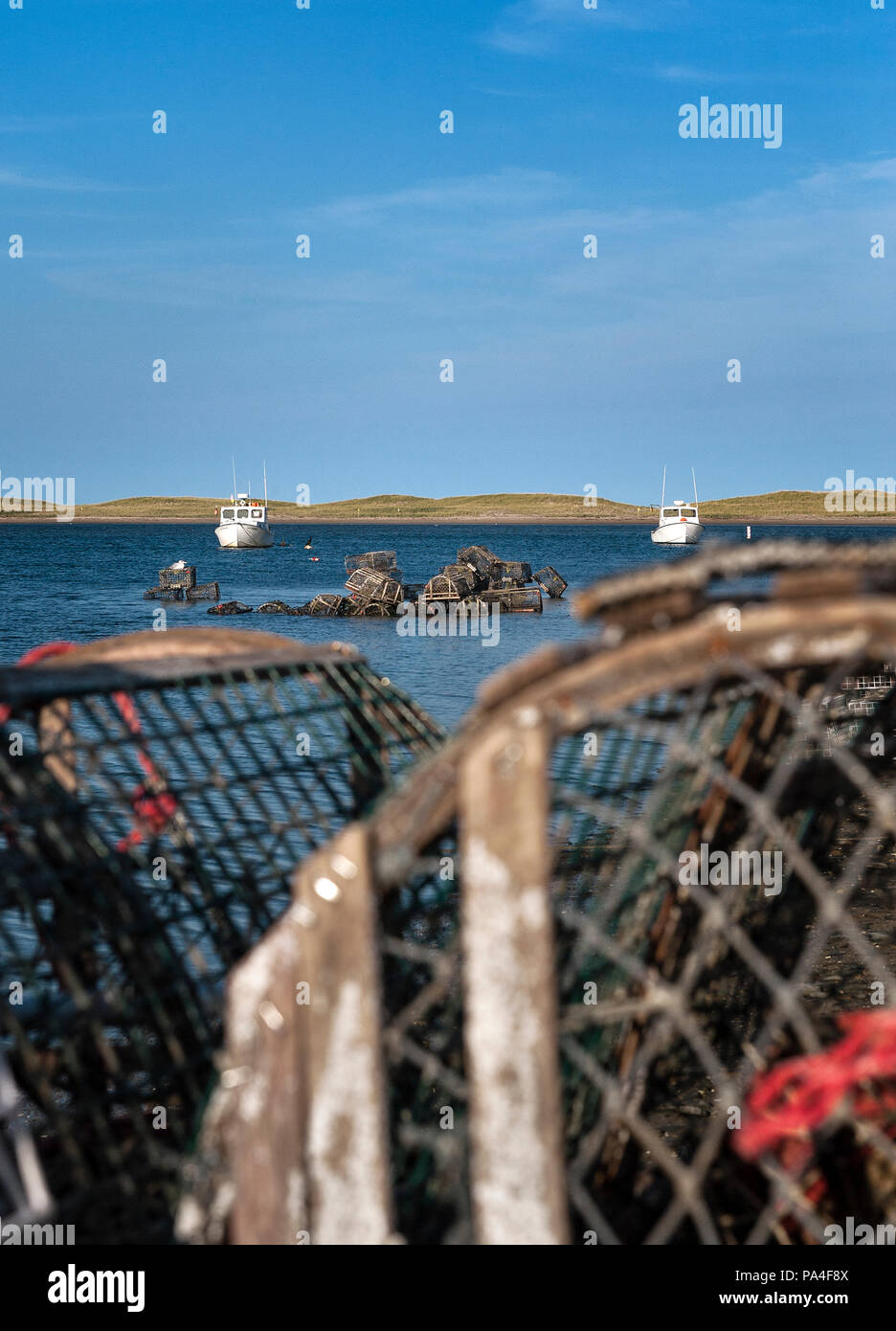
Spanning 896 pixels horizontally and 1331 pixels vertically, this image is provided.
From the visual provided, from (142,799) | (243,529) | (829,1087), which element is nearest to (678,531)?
(243,529)

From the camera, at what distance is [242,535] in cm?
8800

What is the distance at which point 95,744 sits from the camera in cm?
369

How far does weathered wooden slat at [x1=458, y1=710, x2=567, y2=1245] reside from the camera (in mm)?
1990

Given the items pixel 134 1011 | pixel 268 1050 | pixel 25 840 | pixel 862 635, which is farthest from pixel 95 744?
pixel 862 635

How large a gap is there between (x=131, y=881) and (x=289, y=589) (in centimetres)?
4803

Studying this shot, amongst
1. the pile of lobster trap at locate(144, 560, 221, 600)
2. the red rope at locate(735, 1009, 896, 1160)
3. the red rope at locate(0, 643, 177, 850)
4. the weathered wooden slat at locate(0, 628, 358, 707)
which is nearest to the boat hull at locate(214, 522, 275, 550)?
the pile of lobster trap at locate(144, 560, 221, 600)

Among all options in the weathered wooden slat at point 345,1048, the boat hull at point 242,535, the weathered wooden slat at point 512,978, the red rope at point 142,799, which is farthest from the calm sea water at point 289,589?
the red rope at point 142,799

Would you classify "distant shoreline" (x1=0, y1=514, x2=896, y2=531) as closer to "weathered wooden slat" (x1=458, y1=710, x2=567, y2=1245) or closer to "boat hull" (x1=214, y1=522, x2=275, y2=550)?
"boat hull" (x1=214, y1=522, x2=275, y2=550)

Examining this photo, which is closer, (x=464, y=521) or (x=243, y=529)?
(x=243, y=529)

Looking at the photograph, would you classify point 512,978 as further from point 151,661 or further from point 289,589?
point 289,589

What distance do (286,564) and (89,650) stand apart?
6936cm

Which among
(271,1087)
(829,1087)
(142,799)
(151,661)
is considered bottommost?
(829,1087)

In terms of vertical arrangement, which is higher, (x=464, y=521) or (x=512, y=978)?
(x=464, y=521)
